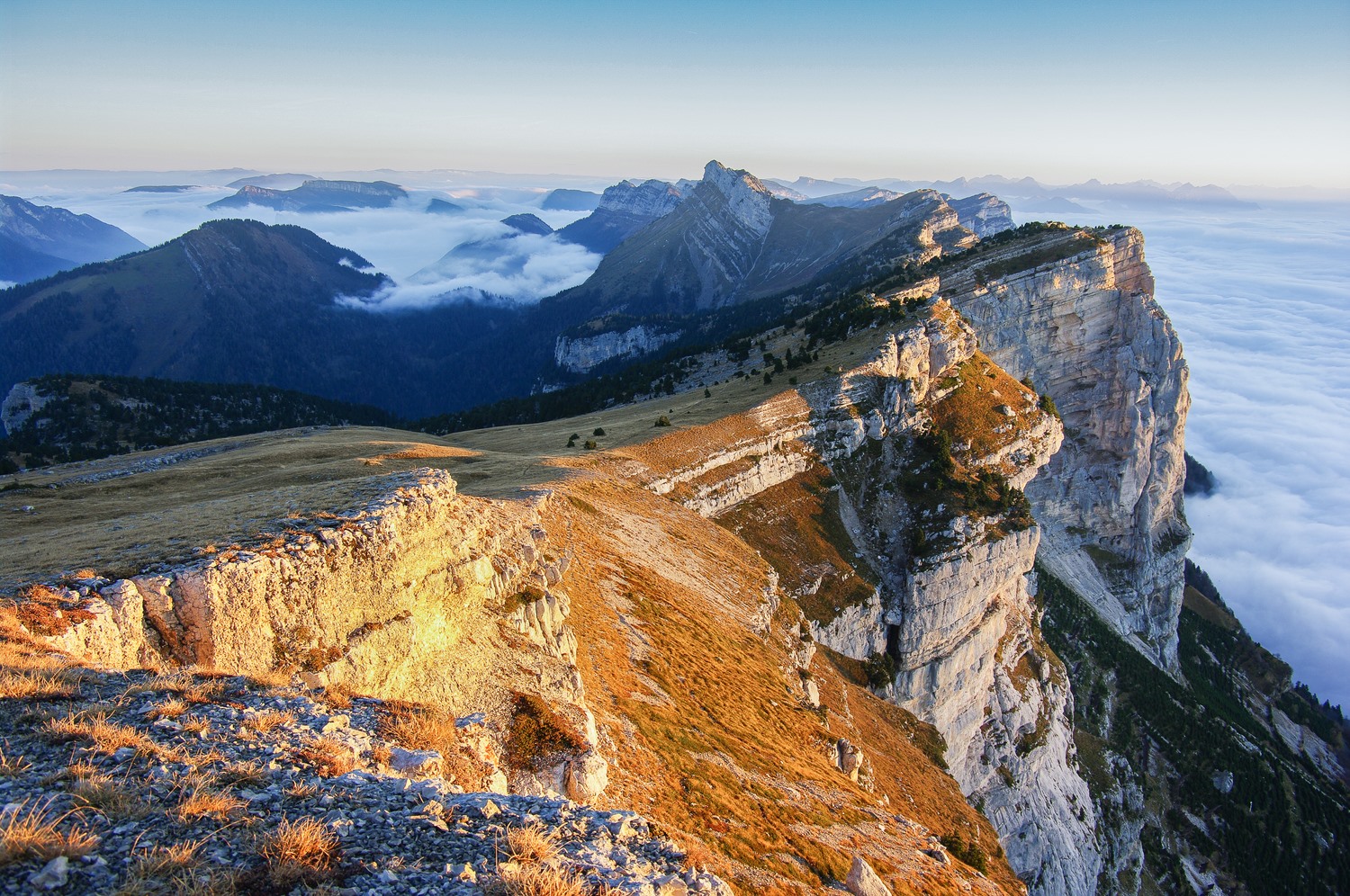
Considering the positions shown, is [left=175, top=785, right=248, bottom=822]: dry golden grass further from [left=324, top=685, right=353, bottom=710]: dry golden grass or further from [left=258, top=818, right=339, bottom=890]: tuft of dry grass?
[left=324, top=685, right=353, bottom=710]: dry golden grass

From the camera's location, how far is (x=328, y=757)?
12703 mm

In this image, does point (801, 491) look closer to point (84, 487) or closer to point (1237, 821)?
point (84, 487)

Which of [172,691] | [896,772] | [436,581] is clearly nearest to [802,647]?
[896,772]

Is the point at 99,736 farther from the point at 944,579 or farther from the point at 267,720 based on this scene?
the point at 944,579

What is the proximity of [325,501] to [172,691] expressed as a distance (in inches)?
371

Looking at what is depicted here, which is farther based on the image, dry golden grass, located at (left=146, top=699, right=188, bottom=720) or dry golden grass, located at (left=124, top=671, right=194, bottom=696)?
dry golden grass, located at (left=124, top=671, right=194, bottom=696)

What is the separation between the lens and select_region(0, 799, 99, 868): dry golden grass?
309 inches

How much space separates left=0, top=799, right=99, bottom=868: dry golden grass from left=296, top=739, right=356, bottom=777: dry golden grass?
3865mm

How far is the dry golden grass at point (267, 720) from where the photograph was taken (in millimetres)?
13126

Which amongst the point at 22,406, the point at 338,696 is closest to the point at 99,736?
the point at 338,696

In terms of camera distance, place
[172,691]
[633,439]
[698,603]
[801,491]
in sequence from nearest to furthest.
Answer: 1. [172,691]
2. [698,603]
3. [633,439]
4. [801,491]

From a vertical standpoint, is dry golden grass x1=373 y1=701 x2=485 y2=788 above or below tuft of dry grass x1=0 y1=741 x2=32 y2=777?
below

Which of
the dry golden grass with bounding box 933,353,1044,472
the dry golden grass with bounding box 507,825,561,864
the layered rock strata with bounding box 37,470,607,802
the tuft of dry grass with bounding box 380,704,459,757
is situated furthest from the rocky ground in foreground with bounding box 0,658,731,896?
the dry golden grass with bounding box 933,353,1044,472

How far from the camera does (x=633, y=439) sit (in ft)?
214
